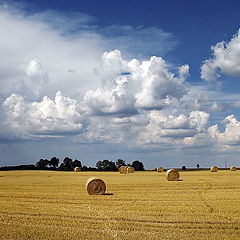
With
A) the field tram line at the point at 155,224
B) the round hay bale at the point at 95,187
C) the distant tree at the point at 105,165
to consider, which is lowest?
the field tram line at the point at 155,224

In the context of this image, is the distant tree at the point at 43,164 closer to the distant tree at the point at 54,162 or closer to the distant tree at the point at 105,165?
the distant tree at the point at 54,162

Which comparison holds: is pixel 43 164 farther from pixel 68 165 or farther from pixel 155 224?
pixel 155 224

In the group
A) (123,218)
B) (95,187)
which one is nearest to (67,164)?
(95,187)

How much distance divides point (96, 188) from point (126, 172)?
119ft

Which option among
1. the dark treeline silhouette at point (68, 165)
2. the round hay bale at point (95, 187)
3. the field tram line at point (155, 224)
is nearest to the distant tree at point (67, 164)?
the dark treeline silhouette at point (68, 165)

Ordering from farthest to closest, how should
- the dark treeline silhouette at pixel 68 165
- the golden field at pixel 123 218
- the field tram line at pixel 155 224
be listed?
the dark treeline silhouette at pixel 68 165
the field tram line at pixel 155 224
the golden field at pixel 123 218

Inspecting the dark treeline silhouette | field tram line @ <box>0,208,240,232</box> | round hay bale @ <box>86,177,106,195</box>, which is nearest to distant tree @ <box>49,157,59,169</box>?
the dark treeline silhouette

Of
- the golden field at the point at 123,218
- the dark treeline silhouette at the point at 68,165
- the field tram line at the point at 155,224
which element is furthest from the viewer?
Result: the dark treeline silhouette at the point at 68,165

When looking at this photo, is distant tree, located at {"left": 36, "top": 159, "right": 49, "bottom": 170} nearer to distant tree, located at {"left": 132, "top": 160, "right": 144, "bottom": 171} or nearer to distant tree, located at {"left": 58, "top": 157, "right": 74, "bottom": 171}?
distant tree, located at {"left": 58, "top": 157, "right": 74, "bottom": 171}

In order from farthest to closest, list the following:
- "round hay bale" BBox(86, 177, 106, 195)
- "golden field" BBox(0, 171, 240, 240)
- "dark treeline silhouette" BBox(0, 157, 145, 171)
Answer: "dark treeline silhouette" BBox(0, 157, 145, 171), "round hay bale" BBox(86, 177, 106, 195), "golden field" BBox(0, 171, 240, 240)

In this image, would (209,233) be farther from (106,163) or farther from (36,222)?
(106,163)

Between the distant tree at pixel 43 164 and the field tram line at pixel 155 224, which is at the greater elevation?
the distant tree at pixel 43 164

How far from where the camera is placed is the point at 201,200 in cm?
2116

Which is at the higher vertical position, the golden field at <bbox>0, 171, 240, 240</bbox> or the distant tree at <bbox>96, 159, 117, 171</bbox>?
the distant tree at <bbox>96, 159, 117, 171</bbox>
